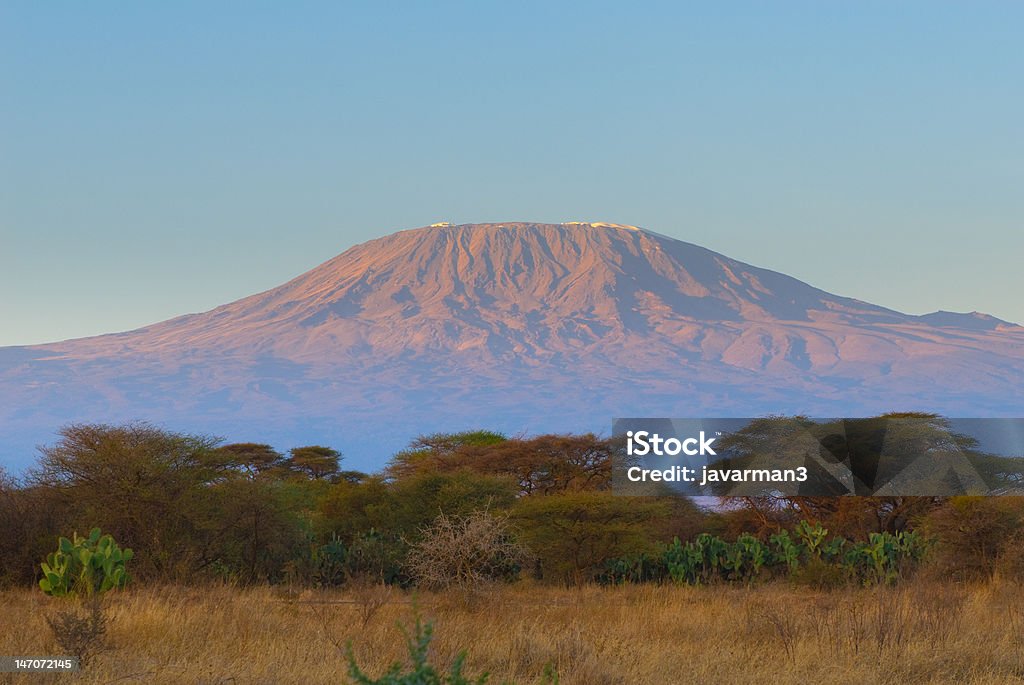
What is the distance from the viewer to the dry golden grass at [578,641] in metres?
10.7

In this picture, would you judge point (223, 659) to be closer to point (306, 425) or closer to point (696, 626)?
point (696, 626)

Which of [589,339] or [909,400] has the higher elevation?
[589,339]

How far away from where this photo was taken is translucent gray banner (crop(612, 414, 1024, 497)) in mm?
34969

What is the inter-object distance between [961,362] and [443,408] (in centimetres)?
8108

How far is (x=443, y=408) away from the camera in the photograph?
565 feet

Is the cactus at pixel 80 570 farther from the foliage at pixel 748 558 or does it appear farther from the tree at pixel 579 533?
the foliage at pixel 748 558

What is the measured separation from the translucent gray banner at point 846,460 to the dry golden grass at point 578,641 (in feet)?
59.8

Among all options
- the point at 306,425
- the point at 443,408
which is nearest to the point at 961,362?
the point at 443,408

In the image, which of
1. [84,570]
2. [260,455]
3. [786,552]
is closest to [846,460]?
A: [786,552]

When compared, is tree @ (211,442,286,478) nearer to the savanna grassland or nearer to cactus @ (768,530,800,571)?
the savanna grassland

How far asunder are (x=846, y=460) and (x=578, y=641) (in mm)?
26963

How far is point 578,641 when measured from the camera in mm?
11625

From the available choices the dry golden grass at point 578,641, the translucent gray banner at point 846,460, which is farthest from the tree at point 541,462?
the dry golden grass at point 578,641

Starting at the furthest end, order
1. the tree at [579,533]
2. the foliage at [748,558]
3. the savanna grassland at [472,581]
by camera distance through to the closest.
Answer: the tree at [579,533] → the foliage at [748,558] → the savanna grassland at [472,581]
